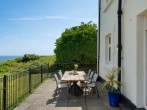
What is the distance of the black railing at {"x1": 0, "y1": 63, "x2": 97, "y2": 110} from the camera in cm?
617

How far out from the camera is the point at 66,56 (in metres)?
17.7

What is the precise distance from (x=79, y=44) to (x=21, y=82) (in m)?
7.83

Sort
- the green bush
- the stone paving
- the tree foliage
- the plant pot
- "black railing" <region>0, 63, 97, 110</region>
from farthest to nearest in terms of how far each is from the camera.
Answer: the green bush, the tree foliage, the plant pot, the stone paving, "black railing" <region>0, 63, 97, 110</region>

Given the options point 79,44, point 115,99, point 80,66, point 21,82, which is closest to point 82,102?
point 115,99

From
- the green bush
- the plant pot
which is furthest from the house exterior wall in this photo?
the green bush

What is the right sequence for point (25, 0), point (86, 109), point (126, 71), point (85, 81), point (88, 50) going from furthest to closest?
point (88, 50)
point (25, 0)
point (85, 81)
point (126, 71)
point (86, 109)

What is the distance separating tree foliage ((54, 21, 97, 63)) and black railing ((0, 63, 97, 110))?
522 millimetres

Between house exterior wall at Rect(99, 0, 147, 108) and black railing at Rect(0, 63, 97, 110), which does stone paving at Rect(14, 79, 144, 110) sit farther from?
house exterior wall at Rect(99, 0, 147, 108)

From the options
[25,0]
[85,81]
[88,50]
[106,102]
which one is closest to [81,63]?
[88,50]

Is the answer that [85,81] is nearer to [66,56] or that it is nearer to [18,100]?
[18,100]

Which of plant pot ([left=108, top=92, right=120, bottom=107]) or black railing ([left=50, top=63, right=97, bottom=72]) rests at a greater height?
black railing ([left=50, top=63, right=97, bottom=72])

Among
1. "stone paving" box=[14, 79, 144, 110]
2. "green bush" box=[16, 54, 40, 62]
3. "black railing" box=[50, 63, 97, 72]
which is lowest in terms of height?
"stone paving" box=[14, 79, 144, 110]

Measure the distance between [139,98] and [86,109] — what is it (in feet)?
4.95

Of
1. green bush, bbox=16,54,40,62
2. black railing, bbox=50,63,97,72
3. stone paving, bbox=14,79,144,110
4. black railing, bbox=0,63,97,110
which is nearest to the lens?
black railing, bbox=0,63,97,110
